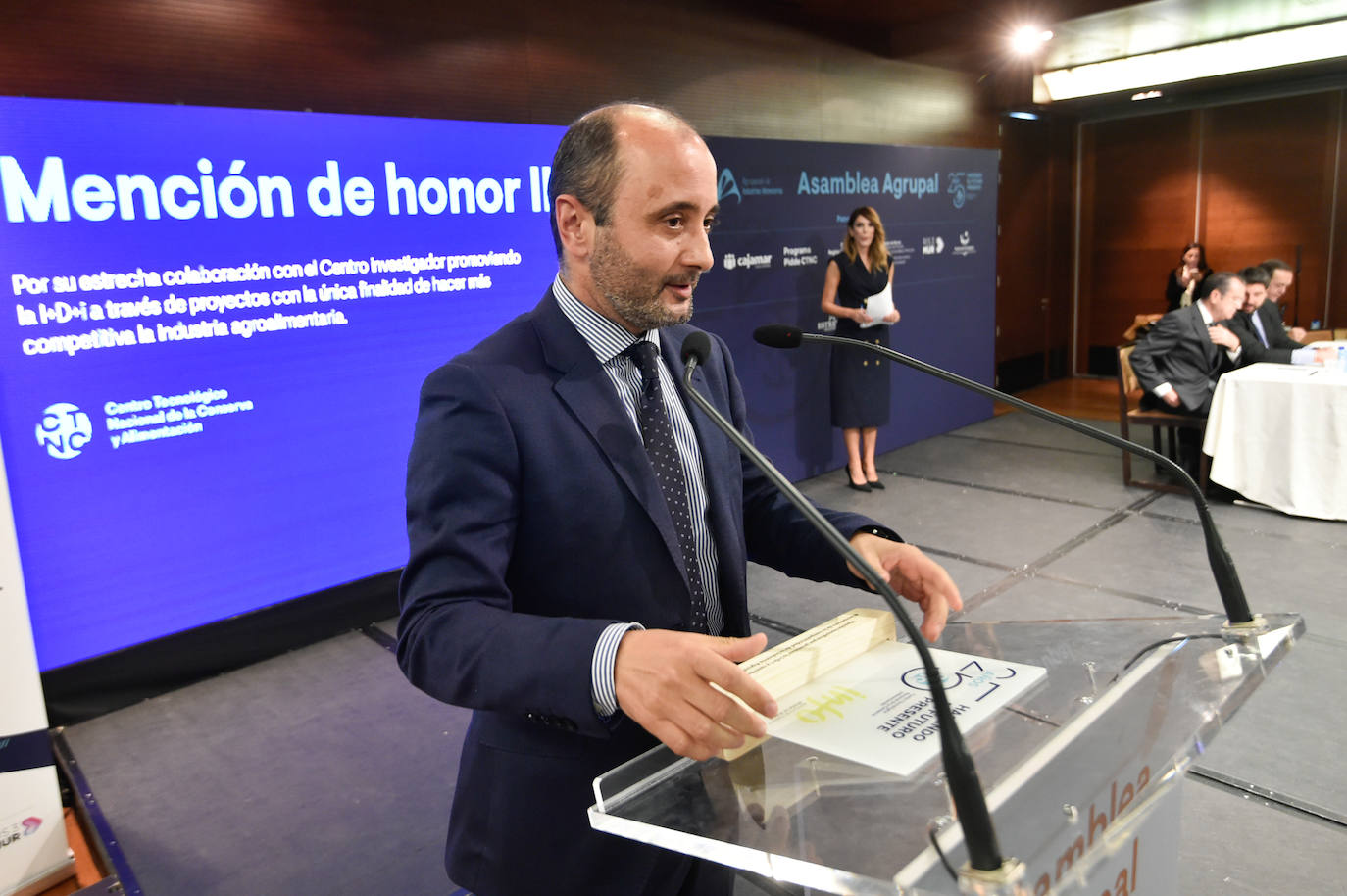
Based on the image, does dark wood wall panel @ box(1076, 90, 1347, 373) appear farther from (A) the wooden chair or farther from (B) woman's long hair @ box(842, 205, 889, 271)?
(B) woman's long hair @ box(842, 205, 889, 271)

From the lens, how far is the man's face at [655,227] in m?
1.09

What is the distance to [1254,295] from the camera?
5.88m

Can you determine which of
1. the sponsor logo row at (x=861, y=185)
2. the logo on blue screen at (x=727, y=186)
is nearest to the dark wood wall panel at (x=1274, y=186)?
the sponsor logo row at (x=861, y=185)

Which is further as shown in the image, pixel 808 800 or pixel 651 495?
pixel 651 495

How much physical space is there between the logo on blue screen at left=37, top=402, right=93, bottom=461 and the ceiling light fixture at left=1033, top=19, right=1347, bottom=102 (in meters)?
8.10

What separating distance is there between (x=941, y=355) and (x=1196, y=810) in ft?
16.0

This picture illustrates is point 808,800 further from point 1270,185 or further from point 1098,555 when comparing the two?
point 1270,185

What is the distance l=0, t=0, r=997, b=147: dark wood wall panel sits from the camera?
299 cm

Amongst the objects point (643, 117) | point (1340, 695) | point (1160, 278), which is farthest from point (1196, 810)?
point (1160, 278)

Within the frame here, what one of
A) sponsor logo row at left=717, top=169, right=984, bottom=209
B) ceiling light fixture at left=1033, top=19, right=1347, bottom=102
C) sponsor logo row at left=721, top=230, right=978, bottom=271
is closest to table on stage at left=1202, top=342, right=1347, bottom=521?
sponsor logo row at left=721, top=230, right=978, bottom=271

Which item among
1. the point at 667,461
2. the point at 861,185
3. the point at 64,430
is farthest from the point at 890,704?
the point at 861,185

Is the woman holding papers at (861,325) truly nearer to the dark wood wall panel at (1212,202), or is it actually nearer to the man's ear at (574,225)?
the man's ear at (574,225)

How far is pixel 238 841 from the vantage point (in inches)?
96.3

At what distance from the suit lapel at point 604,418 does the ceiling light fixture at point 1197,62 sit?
8451 mm
